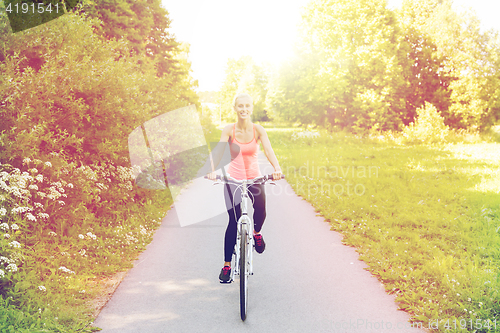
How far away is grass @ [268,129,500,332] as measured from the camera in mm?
4039

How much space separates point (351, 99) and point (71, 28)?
31647mm

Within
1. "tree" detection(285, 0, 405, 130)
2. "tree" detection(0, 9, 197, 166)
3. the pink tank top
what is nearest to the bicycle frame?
the pink tank top

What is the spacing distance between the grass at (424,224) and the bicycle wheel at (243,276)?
5.84 feet

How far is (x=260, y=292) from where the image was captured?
14.4 feet

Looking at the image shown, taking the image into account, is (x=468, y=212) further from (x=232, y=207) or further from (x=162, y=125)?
(x=162, y=125)

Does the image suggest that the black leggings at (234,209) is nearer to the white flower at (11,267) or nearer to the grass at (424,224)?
the grass at (424,224)

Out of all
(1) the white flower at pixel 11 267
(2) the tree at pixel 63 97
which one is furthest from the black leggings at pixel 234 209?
(2) the tree at pixel 63 97

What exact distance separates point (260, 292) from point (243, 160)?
1.61 m

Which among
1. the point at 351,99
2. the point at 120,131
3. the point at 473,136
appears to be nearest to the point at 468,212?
the point at 120,131

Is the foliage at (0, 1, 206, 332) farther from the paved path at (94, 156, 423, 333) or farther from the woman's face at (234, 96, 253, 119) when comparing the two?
the woman's face at (234, 96, 253, 119)

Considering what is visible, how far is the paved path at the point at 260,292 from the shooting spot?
12.0 ft

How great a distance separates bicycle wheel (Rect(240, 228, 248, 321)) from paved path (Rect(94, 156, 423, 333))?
0.15 meters

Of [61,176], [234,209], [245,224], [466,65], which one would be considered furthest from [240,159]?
[466,65]

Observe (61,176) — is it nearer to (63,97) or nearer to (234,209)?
(63,97)
